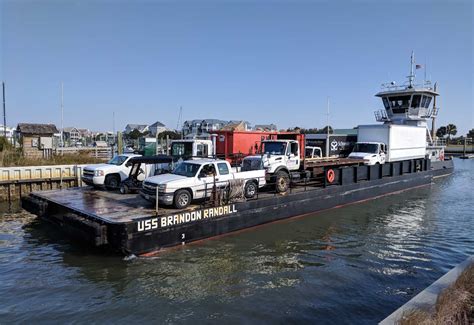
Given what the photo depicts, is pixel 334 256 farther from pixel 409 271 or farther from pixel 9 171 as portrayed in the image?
pixel 9 171

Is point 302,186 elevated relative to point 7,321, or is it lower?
elevated

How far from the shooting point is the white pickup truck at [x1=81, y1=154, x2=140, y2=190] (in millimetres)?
16766

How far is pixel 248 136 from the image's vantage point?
861 inches

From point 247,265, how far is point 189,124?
382 feet

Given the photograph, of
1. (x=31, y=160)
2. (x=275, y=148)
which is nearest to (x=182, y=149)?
(x=275, y=148)

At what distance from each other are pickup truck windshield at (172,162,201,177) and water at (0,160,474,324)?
251 cm

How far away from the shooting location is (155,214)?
1150 cm

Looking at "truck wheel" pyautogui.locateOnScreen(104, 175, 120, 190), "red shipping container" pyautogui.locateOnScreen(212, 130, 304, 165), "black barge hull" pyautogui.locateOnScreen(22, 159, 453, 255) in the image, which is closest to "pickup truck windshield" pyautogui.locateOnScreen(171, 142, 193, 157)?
"red shipping container" pyautogui.locateOnScreen(212, 130, 304, 165)

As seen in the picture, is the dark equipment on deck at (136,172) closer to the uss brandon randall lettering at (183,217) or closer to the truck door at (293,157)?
the uss brandon randall lettering at (183,217)

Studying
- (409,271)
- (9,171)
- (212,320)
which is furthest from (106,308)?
(9,171)

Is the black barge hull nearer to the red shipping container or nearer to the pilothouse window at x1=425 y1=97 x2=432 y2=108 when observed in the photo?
the red shipping container

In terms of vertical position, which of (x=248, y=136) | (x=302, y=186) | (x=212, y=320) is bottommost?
(x=212, y=320)

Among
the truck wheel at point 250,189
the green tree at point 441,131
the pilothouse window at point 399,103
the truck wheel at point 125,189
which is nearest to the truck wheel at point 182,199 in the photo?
the truck wheel at point 250,189

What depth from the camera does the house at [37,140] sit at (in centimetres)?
2833
